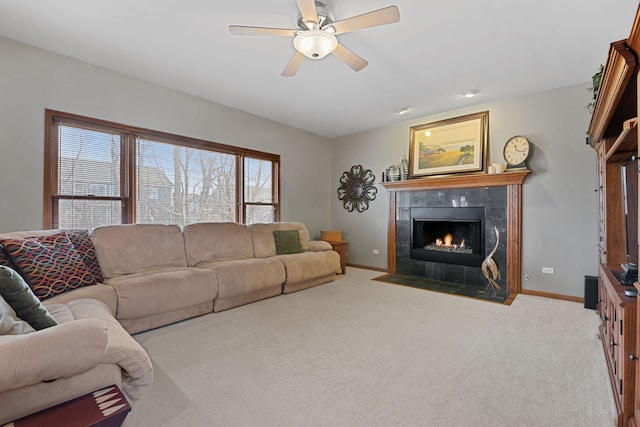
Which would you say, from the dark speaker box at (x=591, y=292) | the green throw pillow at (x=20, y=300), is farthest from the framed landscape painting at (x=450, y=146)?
the green throw pillow at (x=20, y=300)

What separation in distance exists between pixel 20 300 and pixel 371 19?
260 cm

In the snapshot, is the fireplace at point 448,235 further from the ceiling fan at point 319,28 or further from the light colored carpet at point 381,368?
the ceiling fan at point 319,28

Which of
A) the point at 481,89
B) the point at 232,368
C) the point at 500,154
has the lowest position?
the point at 232,368

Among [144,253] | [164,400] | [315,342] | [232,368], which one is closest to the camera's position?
[164,400]

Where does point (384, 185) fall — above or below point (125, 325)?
above

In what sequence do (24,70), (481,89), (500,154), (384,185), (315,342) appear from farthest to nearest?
(384,185), (500,154), (481,89), (24,70), (315,342)

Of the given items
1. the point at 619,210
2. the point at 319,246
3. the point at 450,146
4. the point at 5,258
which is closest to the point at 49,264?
the point at 5,258

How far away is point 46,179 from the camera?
2.95 m

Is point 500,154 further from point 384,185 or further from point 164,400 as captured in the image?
point 164,400

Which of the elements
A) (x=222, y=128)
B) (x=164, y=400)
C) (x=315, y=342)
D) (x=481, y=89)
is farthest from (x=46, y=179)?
(x=481, y=89)

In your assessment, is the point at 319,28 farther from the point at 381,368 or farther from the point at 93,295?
the point at 93,295

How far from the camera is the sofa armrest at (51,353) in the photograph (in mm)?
997

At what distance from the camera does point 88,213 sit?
326 cm

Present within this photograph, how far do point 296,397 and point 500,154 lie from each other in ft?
13.7
